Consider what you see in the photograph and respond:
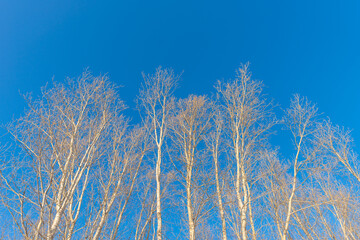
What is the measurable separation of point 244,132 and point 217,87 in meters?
2.60

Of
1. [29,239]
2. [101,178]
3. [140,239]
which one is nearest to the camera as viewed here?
[29,239]

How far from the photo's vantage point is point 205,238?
17969mm

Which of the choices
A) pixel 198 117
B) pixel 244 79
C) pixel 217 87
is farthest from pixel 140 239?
pixel 244 79

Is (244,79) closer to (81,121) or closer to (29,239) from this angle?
(81,121)

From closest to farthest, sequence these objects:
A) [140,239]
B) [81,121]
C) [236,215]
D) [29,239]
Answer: [29,239] → [81,121] → [236,215] → [140,239]

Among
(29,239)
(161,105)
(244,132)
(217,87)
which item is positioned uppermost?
(217,87)

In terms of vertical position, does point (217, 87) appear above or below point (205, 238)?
above

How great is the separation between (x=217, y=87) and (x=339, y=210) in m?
9.07

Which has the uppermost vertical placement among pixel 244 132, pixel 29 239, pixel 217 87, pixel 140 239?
pixel 217 87

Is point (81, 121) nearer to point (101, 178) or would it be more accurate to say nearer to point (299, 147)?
point (101, 178)

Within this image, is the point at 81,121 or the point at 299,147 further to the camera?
the point at 299,147

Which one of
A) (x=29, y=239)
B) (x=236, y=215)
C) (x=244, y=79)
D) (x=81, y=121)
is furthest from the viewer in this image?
(x=236, y=215)

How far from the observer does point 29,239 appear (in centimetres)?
304

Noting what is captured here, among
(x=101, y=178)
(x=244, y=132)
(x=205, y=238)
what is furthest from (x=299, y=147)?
(x=205, y=238)
